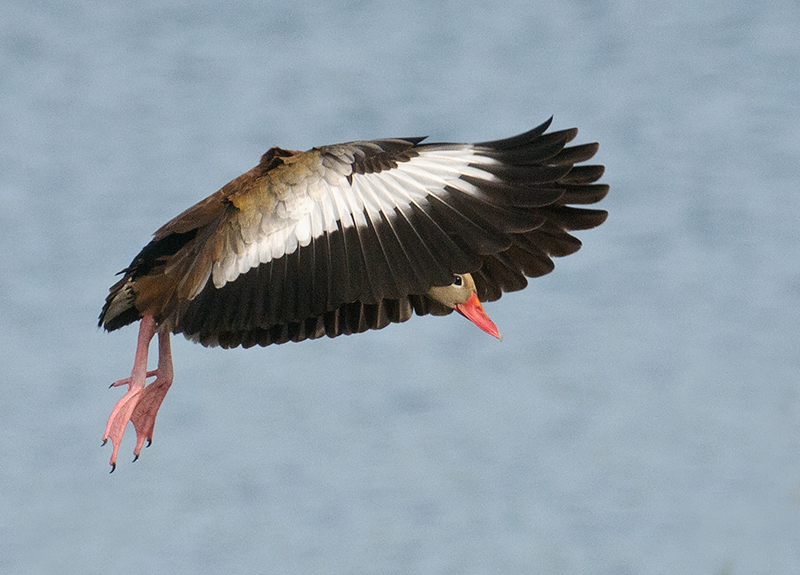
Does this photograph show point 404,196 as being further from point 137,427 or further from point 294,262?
point 137,427

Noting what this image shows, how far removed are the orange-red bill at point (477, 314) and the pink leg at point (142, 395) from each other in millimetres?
2660

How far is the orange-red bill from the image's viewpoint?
38.7 feet

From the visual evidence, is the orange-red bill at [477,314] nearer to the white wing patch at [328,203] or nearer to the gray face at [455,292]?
the gray face at [455,292]

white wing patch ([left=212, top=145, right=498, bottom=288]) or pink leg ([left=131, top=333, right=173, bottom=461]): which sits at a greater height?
white wing patch ([left=212, top=145, right=498, bottom=288])

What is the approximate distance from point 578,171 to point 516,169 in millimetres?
510

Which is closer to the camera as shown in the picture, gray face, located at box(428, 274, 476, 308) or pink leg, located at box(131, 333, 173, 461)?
gray face, located at box(428, 274, 476, 308)

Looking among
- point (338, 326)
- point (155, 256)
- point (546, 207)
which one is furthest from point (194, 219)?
point (546, 207)

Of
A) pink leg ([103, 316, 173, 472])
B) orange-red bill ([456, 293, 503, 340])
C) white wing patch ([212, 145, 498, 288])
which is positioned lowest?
pink leg ([103, 316, 173, 472])

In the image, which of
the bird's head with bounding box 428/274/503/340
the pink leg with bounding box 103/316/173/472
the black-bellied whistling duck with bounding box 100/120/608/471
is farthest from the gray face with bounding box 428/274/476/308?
the pink leg with bounding box 103/316/173/472

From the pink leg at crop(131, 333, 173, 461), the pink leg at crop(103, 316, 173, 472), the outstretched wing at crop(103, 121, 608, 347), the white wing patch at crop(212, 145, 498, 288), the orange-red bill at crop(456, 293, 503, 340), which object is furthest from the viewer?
the pink leg at crop(131, 333, 173, 461)

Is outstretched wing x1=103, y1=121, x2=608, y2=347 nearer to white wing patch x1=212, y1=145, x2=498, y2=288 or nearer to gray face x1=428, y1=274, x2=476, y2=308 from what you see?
white wing patch x1=212, y1=145, x2=498, y2=288

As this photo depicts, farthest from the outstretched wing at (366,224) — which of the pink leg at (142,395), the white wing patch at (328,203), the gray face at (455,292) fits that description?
the pink leg at (142,395)

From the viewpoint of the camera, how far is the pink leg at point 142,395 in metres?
11.4

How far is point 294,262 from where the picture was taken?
10367 mm
